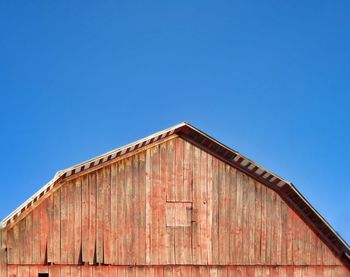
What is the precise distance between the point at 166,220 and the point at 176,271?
2013mm

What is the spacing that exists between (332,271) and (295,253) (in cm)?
183

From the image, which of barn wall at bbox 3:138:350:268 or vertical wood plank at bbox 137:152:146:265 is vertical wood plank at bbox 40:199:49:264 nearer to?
barn wall at bbox 3:138:350:268

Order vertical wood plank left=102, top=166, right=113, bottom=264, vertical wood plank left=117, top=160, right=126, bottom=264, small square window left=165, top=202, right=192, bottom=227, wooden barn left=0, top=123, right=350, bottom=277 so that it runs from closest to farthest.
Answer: wooden barn left=0, top=123, right=350, bottom=277 → vertical wood plank left=102, top=166, right=113, bottom=264 → vertical wood plank left=117, top=160, right=126, bottom=264 → small square window left=165, top=202, right=192, bottom=227

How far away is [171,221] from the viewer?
2717cm

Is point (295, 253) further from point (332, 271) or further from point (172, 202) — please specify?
point (172, 202)

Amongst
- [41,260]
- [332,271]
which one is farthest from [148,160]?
[332,271]

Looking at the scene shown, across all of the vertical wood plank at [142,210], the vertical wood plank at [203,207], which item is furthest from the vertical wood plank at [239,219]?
the vertical wood plank at [142,210]

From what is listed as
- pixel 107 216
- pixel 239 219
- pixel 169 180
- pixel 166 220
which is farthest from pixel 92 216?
pixel 239 219

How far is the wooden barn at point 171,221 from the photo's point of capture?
25688mm

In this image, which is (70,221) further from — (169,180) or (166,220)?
(169,180)

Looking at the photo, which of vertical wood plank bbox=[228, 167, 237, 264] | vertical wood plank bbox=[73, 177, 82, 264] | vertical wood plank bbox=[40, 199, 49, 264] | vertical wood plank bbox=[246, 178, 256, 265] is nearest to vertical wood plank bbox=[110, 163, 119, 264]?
vertical wood plank bbox=[73, 177, 82, 264]

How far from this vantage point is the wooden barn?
25.7 meters

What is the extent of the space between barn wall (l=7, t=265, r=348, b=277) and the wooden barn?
38 millimetres

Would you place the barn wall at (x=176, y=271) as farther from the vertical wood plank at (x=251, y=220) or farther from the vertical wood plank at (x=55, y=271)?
the vertical wood plank at (x=251, y=220)
